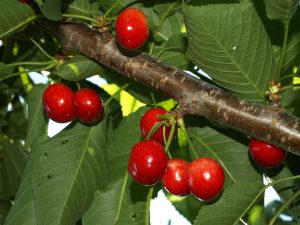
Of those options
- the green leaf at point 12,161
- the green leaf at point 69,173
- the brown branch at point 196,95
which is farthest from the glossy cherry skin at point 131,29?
the green leaf at point 12,161

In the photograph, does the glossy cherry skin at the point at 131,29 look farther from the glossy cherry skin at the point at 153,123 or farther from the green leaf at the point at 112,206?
the green leaf at the point at 112,206

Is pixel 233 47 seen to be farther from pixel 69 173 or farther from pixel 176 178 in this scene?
pixel 69 173

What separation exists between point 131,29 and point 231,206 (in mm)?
908

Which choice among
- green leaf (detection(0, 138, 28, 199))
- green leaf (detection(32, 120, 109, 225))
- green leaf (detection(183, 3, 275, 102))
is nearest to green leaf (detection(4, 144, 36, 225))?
green leaf (detection(32, 120, 109, 225))

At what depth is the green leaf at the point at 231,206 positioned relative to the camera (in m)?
2.24

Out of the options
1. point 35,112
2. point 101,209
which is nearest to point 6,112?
point 35,112

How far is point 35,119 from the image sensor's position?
3.04 m

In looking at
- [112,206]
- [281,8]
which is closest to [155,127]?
[112,206]

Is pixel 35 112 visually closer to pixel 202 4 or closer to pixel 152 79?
pixel 152 79

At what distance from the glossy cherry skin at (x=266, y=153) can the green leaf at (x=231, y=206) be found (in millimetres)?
120

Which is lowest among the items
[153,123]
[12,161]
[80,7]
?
[12,161]

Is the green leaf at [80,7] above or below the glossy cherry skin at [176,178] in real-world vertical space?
above

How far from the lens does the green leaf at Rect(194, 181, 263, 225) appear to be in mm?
2236

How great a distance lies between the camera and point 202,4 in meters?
2.14
